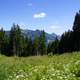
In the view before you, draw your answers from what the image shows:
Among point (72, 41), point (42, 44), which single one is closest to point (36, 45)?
point (42, 44)

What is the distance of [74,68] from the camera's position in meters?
16.1

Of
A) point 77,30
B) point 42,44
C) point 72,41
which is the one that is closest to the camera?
point 77,30

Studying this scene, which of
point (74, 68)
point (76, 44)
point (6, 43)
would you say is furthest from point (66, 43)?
point (74, 68)

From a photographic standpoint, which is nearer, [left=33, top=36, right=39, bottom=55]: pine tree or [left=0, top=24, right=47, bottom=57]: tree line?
[left=0, top=24, right=47, bottom=57]: tree line

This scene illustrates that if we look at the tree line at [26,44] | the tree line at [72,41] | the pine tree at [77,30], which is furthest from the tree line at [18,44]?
the pine tree at [77,30]

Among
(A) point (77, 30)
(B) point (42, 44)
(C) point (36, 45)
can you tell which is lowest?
(C) point (36, 45)

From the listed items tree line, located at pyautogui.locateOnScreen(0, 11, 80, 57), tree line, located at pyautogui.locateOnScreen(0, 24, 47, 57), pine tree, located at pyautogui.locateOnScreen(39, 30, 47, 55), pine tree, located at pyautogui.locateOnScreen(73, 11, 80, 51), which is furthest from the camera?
pine tree, located at pyautogui.locateOnScreen(39, 30, 47, 55)

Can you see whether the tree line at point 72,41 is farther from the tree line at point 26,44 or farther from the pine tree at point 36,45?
the pine tree at point 36,45

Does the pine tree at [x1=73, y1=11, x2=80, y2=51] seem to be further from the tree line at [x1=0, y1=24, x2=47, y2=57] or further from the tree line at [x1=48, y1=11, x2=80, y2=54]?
the tree line at [x1=0, y1=24, x2=47, y2=57]

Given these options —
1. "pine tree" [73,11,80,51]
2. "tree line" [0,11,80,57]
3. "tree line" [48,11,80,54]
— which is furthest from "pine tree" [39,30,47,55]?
"pine tree" [73,11,80,51]

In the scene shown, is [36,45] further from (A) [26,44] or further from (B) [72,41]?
(B) [72,41]

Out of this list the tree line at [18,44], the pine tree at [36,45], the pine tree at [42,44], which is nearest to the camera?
the tree line at [18,44]

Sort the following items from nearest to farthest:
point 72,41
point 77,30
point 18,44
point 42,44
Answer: point 77,30
point 72,41
point 18,44
point 42,44

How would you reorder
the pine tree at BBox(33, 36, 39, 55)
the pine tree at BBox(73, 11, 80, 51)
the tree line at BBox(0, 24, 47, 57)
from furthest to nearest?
the pine tree at BBox(33, 36, 39, 55)
the tree line at BBox(0, 24, 47, 57)
the pine tree at BBox(73, 11, 80, 51)
